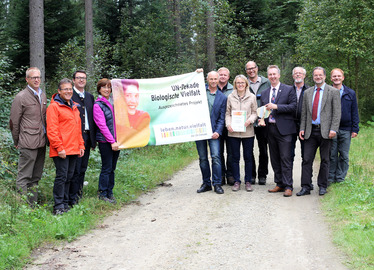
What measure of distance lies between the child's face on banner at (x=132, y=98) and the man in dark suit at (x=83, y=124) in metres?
0.87

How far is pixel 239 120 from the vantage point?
7.94 meters

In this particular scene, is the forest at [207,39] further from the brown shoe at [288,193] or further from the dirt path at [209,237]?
the brown shoe at [288,193]

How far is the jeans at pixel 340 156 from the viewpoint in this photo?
7.90 meters

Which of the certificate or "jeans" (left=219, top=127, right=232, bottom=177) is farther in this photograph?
"jeans" (left=219, top=127, right=232, bottom=177)

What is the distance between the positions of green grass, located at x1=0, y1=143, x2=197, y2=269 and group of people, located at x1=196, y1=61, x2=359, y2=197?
Result: 5.56 ft

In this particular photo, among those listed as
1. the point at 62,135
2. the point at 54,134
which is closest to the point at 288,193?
the point at 62,135

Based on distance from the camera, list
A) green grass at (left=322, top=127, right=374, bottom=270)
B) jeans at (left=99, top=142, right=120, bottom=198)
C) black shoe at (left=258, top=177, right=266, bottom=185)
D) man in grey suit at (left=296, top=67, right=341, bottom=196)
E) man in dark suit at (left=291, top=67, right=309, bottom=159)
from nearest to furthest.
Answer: green grass at (left=322, top=127, right=374, bottom=270)
jeans at (left=99, top=142, right=120, bottom=198)
man in grey suit at (left=296, top=67, right=341, bottom=196)
man in dark suit at (left=291, top=67, right=309, bottom=159)
black shoe at (left=258, top=177, right=266, bottom=185)

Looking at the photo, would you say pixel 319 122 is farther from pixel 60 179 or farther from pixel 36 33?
pixel 36 33

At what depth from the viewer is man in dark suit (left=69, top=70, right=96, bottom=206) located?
22.2 feet

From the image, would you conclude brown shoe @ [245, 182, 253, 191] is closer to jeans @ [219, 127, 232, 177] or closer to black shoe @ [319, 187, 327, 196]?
jeans @ [219, 127, 232, 177]

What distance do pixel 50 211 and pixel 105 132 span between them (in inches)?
63.9

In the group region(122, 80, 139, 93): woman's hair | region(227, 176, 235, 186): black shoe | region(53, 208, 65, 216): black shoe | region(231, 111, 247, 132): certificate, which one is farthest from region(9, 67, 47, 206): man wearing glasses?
region(227, 176, 235, 186): black shoe

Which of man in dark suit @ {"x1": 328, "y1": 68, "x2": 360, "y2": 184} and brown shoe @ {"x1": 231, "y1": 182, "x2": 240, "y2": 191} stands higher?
man in dark suit @ {"x1": 328, "y1": 68, "x2": 360, "y2": 184}

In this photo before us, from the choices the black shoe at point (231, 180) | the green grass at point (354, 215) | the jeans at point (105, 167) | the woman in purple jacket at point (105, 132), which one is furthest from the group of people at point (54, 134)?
the green grass at point (354, 215)
